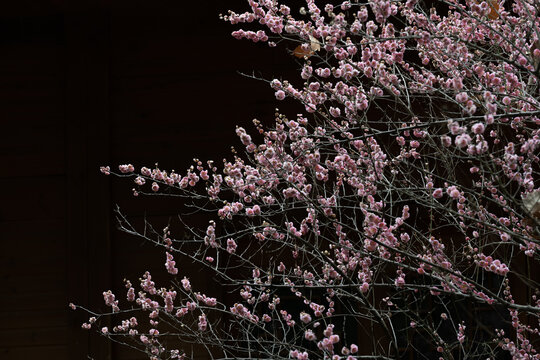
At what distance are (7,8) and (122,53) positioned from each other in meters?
0.72

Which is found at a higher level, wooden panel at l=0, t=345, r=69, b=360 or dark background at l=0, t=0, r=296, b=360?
dark background at l=0, t=0, r=296, b=360

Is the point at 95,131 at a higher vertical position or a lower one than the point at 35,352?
higher

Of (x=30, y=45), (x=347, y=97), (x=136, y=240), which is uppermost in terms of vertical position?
(x=347, y=97)

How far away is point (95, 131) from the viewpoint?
4.40 m

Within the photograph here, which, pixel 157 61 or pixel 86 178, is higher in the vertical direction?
pixel 157 61

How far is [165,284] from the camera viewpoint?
425 centimetres

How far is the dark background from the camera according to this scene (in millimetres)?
4320

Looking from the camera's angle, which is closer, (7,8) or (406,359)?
(406,359)

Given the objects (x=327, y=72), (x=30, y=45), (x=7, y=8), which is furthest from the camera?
(x=30, y=45)

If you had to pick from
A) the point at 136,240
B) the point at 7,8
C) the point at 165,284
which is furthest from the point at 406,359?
the point at 7,8

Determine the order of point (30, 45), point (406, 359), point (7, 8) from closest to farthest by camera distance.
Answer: point (406, 359)
point (7, 8)
point (30, 45)

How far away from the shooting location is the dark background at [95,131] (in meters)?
4.32

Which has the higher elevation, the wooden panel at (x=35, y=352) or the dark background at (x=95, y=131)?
the dark background at (x=95, y=131)

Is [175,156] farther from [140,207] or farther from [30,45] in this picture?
[30,45]
